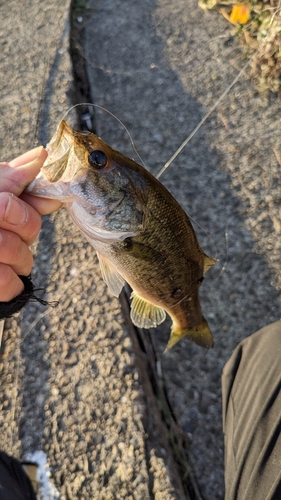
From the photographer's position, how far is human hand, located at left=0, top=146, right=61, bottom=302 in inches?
56.1

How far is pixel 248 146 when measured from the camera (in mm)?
3145

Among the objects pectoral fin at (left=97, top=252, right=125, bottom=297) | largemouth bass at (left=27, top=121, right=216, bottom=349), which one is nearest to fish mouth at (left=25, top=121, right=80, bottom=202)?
largemouth bass at (left=27, top=121, right=216, bottom=349)

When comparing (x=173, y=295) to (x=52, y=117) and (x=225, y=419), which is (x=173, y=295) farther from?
(x=52, y=117)

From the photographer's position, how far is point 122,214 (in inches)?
61.9

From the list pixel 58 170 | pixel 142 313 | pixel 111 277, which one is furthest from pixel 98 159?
pixel 142 313

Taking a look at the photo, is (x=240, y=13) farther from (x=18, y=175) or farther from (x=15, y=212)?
(x=15, y=212)

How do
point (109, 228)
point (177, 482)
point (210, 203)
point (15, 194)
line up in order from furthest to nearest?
point (210, 203), point (177, 482), point (109, 228), point (15, 194)

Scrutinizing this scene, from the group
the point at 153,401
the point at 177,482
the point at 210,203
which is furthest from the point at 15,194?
the point at 210,203

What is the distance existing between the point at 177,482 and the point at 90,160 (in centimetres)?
164

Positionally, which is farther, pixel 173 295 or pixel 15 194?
pixel 173 295

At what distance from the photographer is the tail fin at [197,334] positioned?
2212 mm

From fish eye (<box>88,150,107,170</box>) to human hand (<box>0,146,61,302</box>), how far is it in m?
0.18

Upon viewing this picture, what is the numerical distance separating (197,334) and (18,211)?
1.24 metres

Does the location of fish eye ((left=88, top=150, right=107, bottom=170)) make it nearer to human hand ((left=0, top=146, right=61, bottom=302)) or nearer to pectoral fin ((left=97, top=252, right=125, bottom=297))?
human hand ((left=0, top=146, right=61, bottom=302))
